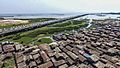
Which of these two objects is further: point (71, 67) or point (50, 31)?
point (50, 31)

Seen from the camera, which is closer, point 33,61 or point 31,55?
point 33,61

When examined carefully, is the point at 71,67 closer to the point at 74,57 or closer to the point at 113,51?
the point at 74,57

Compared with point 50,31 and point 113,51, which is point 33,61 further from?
point 50,31

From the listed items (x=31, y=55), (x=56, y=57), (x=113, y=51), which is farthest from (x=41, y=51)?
(x=113, y=51)

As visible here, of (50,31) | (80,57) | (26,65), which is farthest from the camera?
(50,31)

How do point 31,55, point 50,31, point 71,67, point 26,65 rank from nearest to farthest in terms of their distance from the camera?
point 71,67, point 26,65, point 31,55, point 50,31

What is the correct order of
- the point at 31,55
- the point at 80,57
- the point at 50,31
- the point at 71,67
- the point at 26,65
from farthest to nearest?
the point at 50,31 < the point at 31,55 < the point at 80,57 < the point at 26,65 < the point at 71,67

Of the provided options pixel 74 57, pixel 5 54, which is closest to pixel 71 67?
pixel 74 57

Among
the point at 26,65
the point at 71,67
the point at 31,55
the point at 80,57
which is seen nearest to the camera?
the point at 71,67
